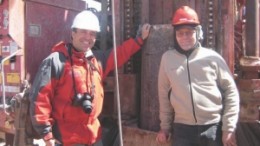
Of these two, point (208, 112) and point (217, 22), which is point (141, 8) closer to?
point (217, 22)

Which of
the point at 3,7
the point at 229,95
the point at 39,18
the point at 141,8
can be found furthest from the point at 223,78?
the point at 3,7

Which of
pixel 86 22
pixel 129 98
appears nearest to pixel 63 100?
pixel 86 22

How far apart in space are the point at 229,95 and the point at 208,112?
0.21 meters

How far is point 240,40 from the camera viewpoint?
13.1ft

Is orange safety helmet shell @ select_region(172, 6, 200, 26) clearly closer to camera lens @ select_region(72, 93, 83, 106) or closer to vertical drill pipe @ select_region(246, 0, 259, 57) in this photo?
vertical drill pipe @ select_region(246, 0, 259, 57)

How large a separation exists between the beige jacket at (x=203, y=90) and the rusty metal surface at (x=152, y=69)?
1.51ft

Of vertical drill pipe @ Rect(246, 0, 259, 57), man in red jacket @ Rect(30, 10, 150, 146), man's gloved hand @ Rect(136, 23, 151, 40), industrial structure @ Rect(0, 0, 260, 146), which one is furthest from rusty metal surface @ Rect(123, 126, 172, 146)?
vertical drill pipe @ Rect(246, 0, 259, 57)

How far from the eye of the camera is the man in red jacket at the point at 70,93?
2961 mm

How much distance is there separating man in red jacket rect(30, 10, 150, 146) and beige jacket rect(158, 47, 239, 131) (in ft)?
2.31

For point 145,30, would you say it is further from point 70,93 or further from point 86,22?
point 70,93

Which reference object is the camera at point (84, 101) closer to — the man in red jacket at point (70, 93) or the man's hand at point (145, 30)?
the man in red jacket at point (70, 93)

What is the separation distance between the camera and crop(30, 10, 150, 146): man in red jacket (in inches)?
117

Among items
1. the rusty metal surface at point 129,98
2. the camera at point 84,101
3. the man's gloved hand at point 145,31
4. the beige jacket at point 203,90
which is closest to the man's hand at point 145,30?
the man's gloved hand at point 145,31

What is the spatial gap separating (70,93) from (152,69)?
85 cm
